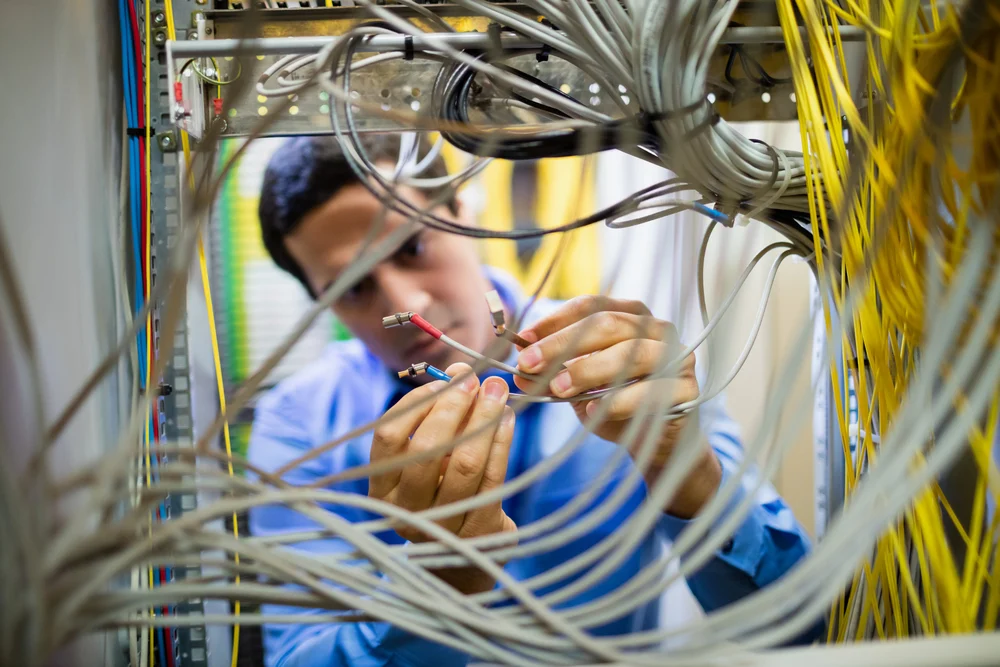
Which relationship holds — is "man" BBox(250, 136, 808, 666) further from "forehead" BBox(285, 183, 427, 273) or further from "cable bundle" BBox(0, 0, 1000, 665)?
"cable bundle" BBox(0, 0, 1000, 665)

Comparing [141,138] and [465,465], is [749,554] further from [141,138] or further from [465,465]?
[141,138]

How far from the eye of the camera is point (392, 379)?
106 centimetres

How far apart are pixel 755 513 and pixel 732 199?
554 millimetres

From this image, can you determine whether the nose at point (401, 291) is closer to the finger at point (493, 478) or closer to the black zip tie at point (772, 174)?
the finger at point (493, 478)

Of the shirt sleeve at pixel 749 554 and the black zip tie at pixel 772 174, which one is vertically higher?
the black zip tie at pixel 772 174

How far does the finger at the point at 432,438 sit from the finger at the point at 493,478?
4cm

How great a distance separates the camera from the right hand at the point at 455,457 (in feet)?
1.57

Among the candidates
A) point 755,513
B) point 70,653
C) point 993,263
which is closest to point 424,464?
point 70,653

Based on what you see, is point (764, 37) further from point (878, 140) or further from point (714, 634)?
point (714, 634)

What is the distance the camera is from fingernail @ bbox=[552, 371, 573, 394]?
48 centimetres

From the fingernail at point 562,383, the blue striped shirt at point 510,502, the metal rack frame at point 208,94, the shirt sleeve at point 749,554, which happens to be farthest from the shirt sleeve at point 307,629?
the shirt sleeve at point 749,554

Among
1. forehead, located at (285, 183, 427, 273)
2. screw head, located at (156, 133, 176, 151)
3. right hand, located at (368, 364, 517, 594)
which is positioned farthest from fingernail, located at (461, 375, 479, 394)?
forehead, located at (285, 183, 427, 273)

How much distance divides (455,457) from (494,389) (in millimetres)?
68

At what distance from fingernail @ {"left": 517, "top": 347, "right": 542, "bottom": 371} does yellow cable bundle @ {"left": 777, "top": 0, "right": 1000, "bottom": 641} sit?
0.71ft
